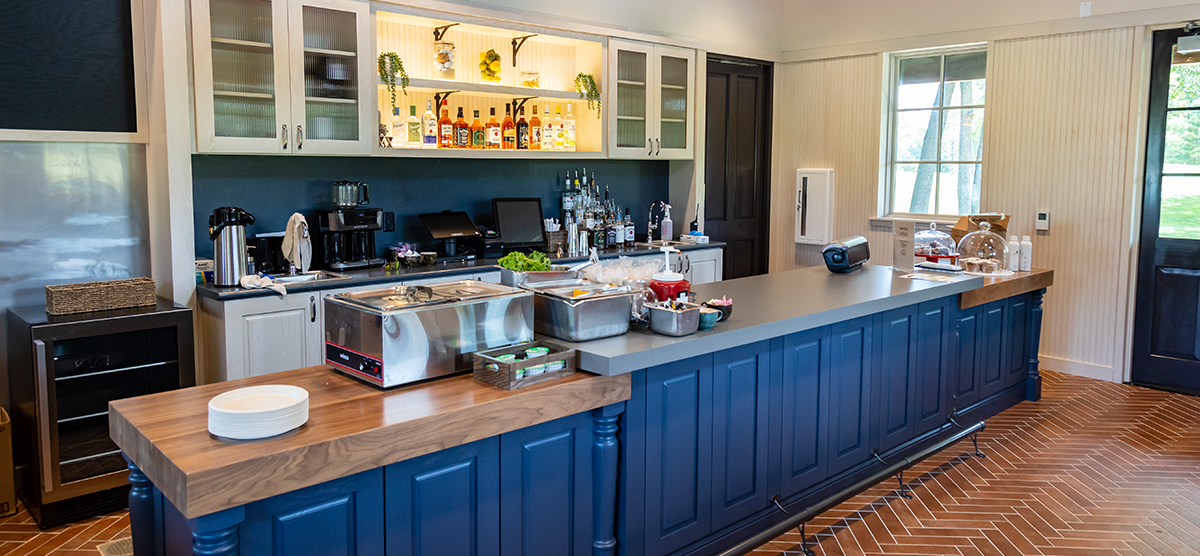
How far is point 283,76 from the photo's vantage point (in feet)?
15.7

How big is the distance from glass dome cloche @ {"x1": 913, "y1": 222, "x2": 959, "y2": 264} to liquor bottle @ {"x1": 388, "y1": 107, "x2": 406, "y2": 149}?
11.6ft

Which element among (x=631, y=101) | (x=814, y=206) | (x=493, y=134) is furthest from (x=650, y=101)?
(x=814, y=206)

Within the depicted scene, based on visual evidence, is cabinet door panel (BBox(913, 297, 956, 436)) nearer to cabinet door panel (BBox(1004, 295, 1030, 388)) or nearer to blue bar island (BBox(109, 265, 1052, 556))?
blue bar island (BBox(109, 265, 1052, 556))

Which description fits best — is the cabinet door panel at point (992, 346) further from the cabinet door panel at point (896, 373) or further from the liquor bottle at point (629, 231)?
the liquor bottle at point (629, 231)

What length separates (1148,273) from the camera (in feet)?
20.3

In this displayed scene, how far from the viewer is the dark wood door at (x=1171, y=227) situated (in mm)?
5953

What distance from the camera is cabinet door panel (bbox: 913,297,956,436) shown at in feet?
15.2

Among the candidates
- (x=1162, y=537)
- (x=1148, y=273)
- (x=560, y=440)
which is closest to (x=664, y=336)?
(x=560, y=440)

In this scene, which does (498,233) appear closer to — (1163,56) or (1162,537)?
(1162,537)

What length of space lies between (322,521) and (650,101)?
512 centimetres

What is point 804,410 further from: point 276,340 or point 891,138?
point 891,138

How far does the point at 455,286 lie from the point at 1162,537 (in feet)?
11.4

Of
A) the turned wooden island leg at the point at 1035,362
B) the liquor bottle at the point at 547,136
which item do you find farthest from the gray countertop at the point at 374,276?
the turned wooden island leg at the point at 1035,362

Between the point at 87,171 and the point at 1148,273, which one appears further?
the point at 1148,273
